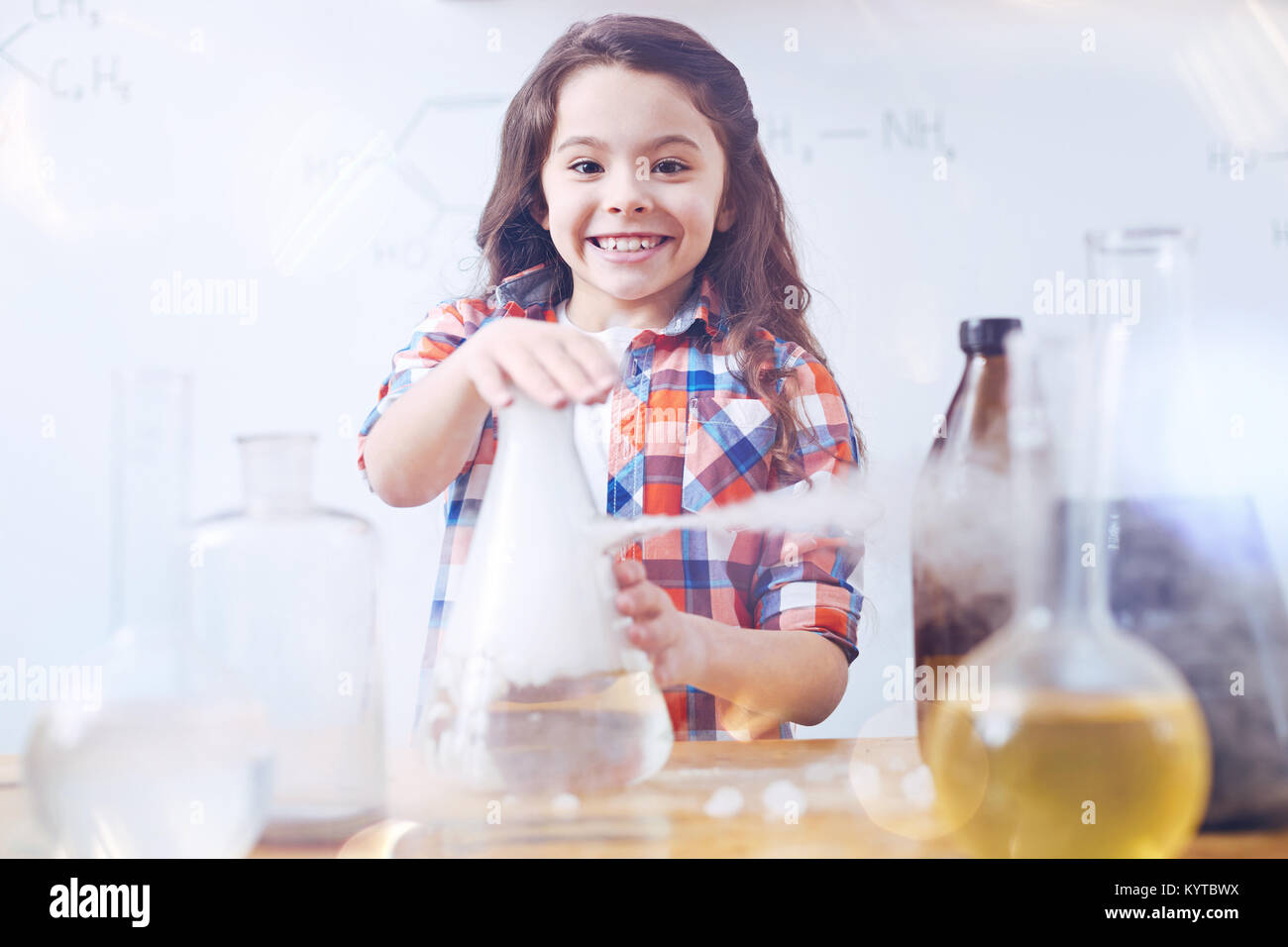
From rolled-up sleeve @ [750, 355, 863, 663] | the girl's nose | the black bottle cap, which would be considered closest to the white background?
rolled-up sleeve @ [750, 355, 863, 663]

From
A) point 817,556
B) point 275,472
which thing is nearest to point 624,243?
point 817,556

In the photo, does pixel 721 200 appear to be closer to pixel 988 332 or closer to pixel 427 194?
pixel 427 194

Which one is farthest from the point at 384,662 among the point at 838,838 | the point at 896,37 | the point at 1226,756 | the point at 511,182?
the point at 896,37

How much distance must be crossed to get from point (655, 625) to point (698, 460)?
0.38 metres

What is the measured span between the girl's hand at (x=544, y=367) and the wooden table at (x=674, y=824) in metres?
0.16

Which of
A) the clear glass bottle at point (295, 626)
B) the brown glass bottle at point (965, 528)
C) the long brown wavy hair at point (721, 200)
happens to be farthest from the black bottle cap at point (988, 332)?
the long brown wavy hair at point (721, 200)

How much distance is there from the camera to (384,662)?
43cm

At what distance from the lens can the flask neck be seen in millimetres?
383

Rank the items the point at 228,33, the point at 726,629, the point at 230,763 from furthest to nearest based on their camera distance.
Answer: the point at 228,33 → the point at 726,629 → the point at 230,763

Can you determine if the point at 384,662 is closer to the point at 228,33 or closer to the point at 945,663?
the point at 945,663

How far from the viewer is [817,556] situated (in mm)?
744

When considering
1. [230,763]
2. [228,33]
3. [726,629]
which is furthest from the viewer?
[228,33]

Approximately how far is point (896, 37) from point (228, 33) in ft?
1.76
